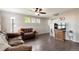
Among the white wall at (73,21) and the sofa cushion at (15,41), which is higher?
the white wall at (73,21)

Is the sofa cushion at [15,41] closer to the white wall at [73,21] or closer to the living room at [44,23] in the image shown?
the living room at [44,23]

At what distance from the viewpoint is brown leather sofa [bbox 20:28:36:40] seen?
83.4 inches

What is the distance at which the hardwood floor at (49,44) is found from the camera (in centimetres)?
202

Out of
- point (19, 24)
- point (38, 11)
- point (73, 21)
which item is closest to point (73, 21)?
point (73, 21)

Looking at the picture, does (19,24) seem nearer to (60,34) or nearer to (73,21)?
(60,34)

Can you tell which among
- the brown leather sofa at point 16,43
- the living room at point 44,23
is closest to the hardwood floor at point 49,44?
the living room at point 44,23

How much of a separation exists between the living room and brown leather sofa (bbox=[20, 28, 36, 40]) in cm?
2

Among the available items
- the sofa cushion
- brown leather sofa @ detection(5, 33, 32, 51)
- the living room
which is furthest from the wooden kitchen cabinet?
the sofa cushion

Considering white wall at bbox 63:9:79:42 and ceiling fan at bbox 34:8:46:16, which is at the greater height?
ceiling fan at bbox 34:8:46:16

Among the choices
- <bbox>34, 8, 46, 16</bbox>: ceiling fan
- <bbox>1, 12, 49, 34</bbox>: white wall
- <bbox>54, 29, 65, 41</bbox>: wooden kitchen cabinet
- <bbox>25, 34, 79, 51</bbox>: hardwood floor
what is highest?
<bbox>34, 8, 46, 16</bbox>: ceiling fan

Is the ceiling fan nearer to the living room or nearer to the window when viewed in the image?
the living room

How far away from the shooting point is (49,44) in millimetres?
2092
